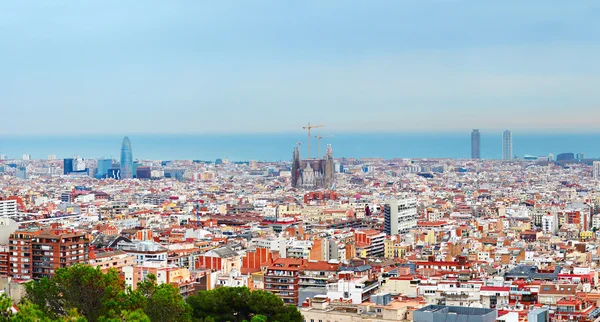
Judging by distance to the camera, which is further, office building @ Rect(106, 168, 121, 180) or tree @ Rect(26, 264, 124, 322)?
office building @ Rect(106, 168, 121, 180)

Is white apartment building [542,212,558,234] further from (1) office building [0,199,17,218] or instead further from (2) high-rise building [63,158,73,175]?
(2) high-rise building [63,158,73,175]

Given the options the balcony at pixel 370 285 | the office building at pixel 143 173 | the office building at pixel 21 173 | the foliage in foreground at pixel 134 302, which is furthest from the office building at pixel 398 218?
the office building at pixel 143 173

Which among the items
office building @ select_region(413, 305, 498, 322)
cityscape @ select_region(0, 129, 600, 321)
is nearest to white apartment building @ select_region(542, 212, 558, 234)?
cityscape @ select_region(0, 129, 600, 321)

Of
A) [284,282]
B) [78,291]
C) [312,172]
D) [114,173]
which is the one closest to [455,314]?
[78,291]

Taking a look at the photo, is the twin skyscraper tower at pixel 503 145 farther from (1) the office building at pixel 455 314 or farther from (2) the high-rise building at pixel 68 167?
(1) the office building at pixel 455 314

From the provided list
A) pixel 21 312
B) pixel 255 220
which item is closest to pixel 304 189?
pixel 255 220

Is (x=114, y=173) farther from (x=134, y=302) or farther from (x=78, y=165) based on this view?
(x=134, y=302)
